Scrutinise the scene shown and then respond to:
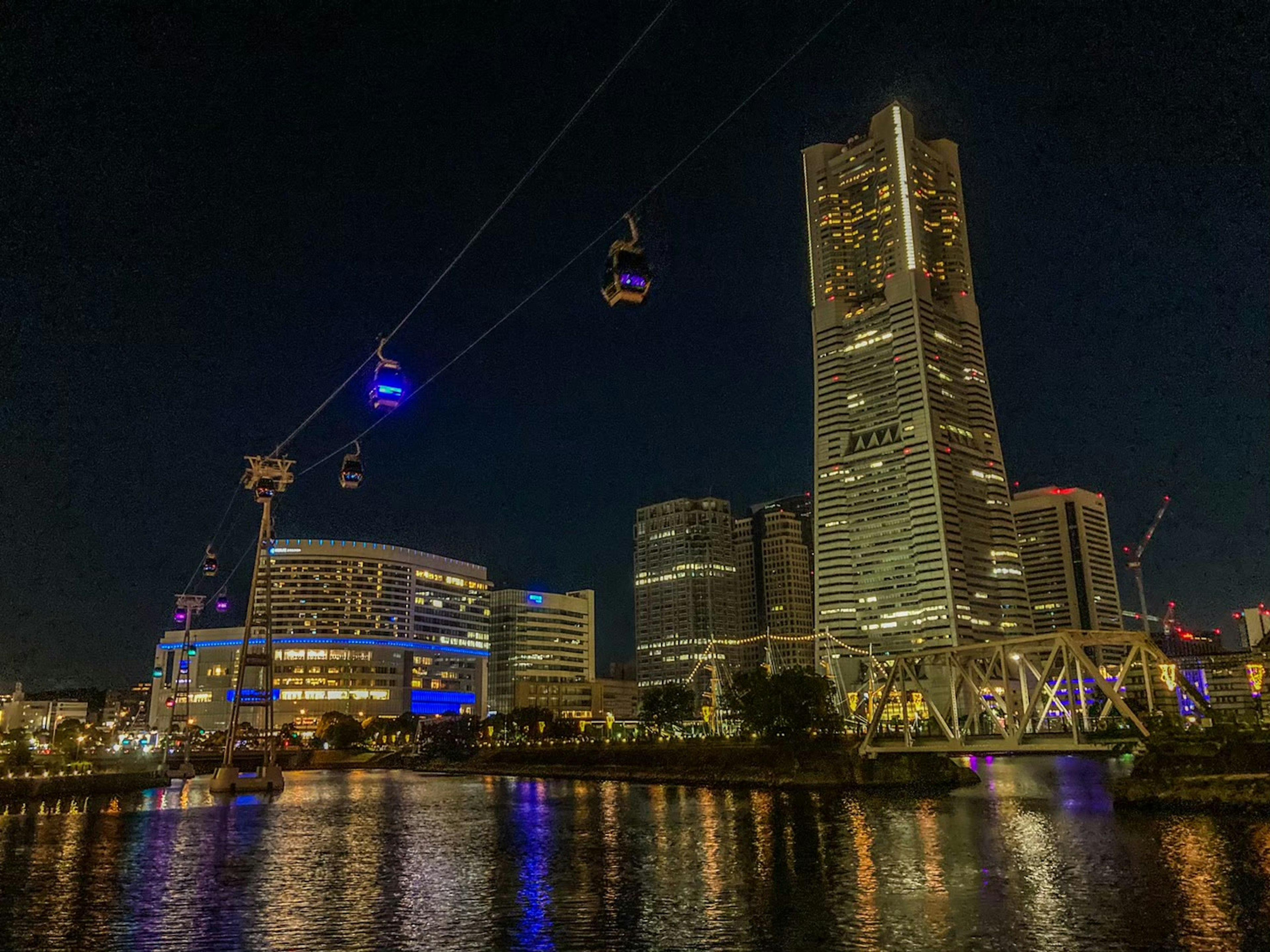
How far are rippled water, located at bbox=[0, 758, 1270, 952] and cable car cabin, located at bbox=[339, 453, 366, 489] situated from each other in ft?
50.6

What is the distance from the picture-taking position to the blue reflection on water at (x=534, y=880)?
24578mm

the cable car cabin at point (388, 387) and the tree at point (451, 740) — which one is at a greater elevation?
the cable car cabin at point (388, 387)

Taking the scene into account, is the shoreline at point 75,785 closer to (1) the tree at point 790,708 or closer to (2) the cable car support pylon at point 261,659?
(2) the cable car support pylon at point 261,659

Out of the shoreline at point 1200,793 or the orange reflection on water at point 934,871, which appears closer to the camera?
the orange reflection on water at point 934,871

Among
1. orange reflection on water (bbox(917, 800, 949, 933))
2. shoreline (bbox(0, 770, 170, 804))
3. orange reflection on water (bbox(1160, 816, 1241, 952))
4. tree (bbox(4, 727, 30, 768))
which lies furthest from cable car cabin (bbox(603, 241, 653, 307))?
tree (bbox(4, 727, 30, 768))

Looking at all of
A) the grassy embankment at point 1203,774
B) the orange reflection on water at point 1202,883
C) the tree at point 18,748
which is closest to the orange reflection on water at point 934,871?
the orange reflection on water at point 1202,883

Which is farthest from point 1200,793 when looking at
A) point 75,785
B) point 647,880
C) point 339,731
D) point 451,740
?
point 339,731

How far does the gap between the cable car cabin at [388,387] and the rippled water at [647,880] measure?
16192 millimetres

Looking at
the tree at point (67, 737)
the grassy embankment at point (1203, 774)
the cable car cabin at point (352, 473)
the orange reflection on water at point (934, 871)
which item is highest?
the cable car cabin at point (352, 473)

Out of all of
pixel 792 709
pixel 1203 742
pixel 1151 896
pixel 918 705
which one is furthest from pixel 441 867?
pixel 918 705

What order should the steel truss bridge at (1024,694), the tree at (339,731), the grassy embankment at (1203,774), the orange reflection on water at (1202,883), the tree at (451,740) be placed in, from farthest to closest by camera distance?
the tree at (339,731), the tree at (451,740), the steel truss bridge at (1024,694), the grassy embankment at (1203,774), the orange reflection on water at (1202,883)

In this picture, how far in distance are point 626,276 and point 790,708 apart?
81.3 metres

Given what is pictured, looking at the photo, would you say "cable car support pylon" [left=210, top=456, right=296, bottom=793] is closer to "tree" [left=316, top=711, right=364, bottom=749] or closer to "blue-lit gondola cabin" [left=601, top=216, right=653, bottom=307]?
"blue-lit gondola cabin" [left=601, top=216, right=653, bottom=307]

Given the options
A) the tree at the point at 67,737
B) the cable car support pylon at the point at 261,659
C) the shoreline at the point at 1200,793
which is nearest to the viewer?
the shoreline at the point at 1200,793
